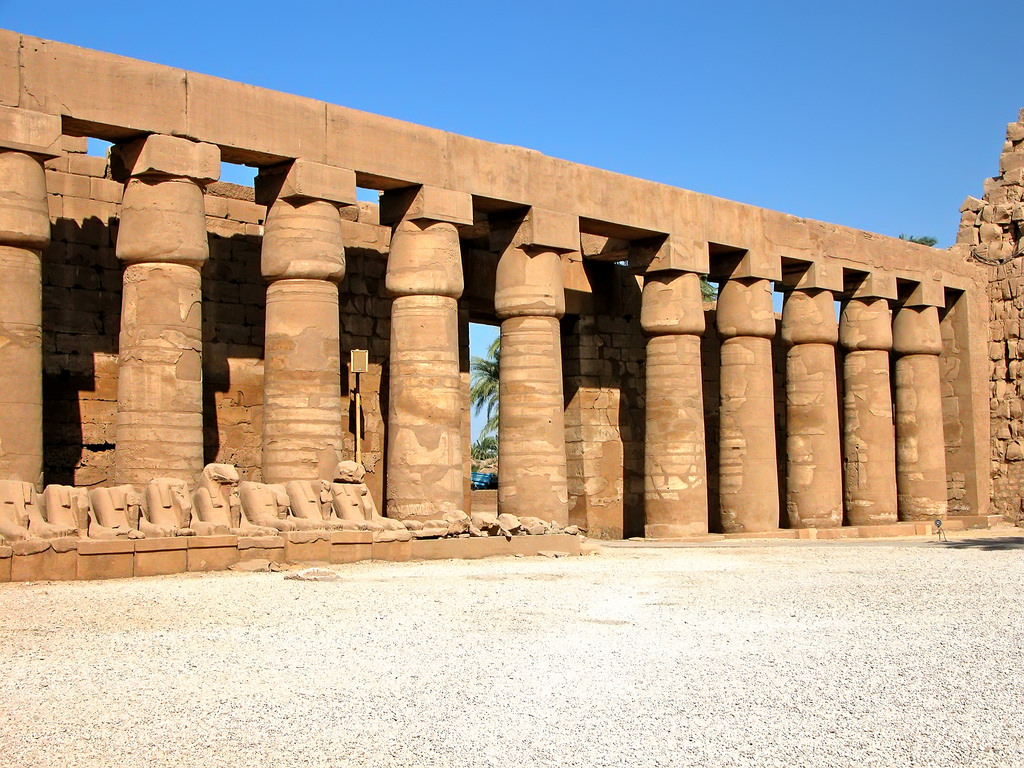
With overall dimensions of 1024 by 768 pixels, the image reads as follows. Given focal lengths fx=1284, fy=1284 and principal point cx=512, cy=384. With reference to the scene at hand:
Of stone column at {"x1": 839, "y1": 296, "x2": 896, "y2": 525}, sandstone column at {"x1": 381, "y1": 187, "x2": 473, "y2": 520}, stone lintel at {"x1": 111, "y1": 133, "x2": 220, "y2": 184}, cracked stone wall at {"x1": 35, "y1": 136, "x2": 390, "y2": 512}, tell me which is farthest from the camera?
stone column at {"x1": 839, "y1": 296, "x2": 896, "y2": 525}

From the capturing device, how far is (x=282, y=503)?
42.6 feet

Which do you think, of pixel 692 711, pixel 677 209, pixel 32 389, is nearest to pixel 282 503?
pixel 32 389

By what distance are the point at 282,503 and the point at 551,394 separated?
20.2 ft

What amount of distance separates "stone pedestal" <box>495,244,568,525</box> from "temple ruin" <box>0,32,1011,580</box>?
0.04m

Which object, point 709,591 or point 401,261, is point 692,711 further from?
point 401,261

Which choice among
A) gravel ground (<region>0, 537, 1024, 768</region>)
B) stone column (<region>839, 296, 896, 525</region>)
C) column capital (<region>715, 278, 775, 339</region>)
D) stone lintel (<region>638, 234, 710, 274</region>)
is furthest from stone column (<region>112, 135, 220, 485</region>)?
stone column (<region>839, 296, 896, 525</region>)

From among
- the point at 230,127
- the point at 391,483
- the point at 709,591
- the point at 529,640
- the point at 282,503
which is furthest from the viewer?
the point at 391,483

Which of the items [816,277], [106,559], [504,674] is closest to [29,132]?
[106,559]

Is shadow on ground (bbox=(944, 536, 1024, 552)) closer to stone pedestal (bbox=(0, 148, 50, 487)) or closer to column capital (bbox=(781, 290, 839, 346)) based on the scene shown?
column capital (bbox=(781, 290, 839, 346))

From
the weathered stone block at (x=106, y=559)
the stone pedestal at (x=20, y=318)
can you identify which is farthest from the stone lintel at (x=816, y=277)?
the weathered stone block at (x=106, y=559)

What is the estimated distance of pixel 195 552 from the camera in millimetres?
11438

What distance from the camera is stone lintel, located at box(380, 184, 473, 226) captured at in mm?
16953

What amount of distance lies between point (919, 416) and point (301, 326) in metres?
14.0

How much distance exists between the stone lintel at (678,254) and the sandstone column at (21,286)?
9679 millimetres
